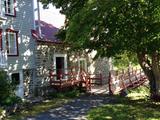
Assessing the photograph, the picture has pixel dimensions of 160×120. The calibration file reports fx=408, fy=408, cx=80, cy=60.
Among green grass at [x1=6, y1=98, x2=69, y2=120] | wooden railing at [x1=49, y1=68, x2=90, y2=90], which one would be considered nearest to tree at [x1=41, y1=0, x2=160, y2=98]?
green grass at [x1=6, y1=98, x2=69, y2=120]

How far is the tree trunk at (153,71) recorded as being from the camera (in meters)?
24.6

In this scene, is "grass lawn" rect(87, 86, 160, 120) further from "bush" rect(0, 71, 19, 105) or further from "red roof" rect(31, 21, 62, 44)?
"red roof" rect(31, 21, 62, 44)

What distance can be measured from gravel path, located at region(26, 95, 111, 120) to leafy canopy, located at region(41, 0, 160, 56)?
3.34 m

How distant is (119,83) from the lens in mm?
30938

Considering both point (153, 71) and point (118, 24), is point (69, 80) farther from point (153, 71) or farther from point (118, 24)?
point (118, 24)

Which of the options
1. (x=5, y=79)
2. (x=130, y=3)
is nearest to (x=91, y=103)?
(x=5, y=79)

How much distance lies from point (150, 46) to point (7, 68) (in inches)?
360

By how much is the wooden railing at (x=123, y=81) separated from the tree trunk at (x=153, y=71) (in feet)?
12.1

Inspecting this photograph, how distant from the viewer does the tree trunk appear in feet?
80.8

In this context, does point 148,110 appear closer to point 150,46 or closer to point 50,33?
point 150,46

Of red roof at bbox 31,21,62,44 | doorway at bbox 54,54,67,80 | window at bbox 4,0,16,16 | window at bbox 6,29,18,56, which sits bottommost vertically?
doorway at bbox 54,54,67,80

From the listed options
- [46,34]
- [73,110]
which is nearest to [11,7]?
[46,34]

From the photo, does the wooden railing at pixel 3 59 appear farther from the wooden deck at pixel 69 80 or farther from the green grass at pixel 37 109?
the wooden deck at pixel 69 80

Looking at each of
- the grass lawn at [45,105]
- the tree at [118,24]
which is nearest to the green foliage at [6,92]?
the grass lawn at [45,105]
